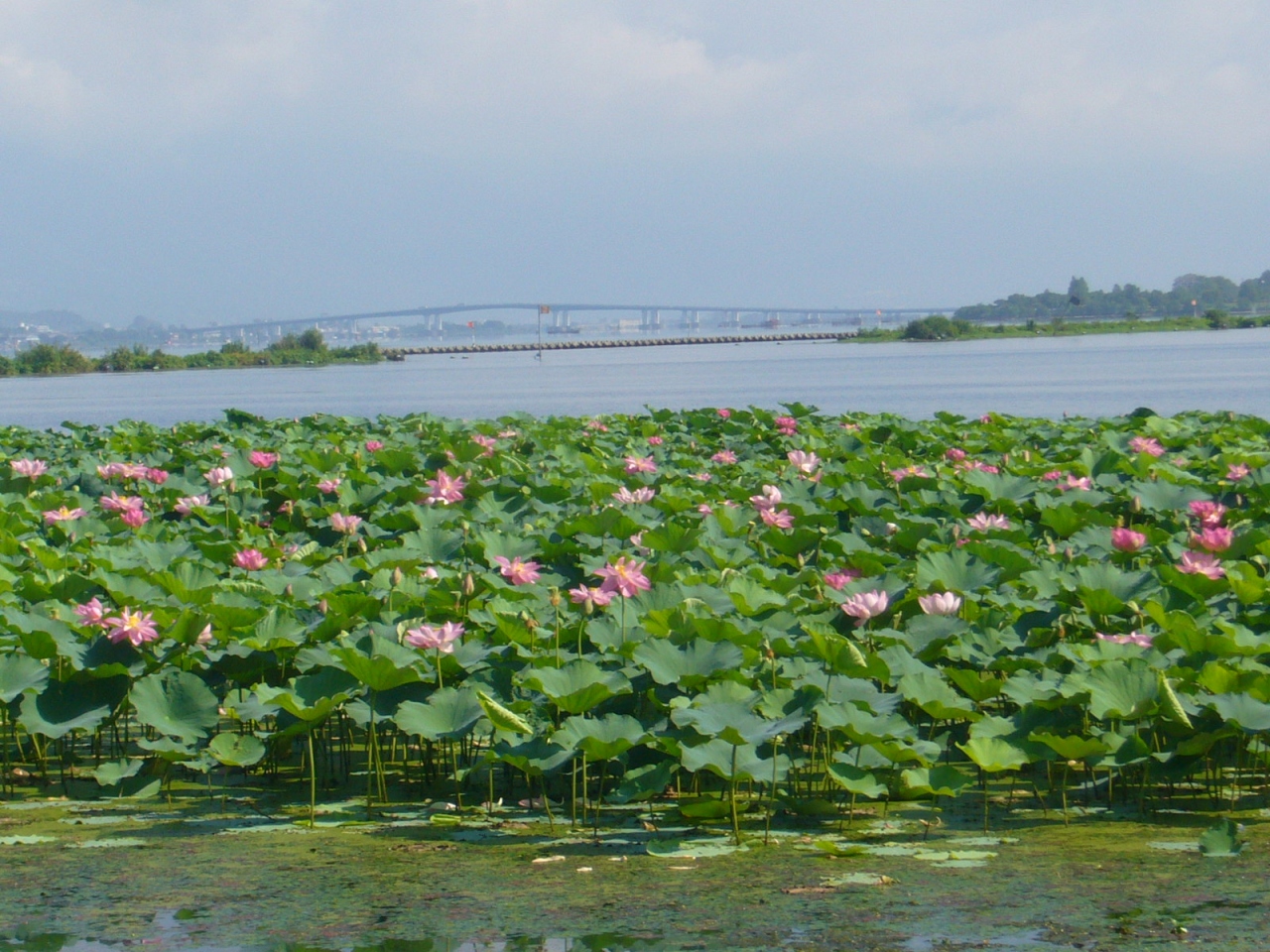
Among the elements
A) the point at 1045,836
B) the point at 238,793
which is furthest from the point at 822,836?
the point at 238,793

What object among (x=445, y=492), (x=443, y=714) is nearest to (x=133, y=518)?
(x=445, y=492)

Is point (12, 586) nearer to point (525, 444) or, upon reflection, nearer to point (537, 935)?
point (537, 935)

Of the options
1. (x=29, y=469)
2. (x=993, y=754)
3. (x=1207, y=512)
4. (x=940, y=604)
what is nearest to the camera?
(x=993, y=754)

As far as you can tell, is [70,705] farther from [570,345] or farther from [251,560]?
[570,345]

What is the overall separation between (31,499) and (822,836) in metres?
5.04

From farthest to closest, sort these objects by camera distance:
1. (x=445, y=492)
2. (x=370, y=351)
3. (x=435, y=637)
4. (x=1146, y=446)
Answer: (x=370, y=351) < (x=1146, y=446) < (x=445, y=492) < (x=435, y=637)

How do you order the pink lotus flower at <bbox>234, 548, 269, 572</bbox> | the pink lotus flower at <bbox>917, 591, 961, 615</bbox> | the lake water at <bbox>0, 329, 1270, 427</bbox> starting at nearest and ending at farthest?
the pink lotus flower at <bbox>917, 591, 961, 615</bbox> < the pink lotus flower at <bbox>234, 548, 269, 572</bbox> < the lake water at <bbox>0, 329, 1270, 427</bbox>

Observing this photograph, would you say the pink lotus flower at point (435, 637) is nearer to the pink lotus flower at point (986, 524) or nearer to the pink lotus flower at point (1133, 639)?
the pink lotus flower at point (1133, 639)

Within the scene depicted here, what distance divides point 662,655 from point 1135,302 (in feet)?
474

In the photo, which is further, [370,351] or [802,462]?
[370,351]

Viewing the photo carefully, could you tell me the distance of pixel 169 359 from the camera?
7219 cm

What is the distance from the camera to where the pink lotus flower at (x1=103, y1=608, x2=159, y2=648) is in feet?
14.2

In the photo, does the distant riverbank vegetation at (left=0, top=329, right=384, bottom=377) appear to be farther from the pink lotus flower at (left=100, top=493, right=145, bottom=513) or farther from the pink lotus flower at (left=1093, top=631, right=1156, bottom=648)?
the pink lotus flower at (left=1093, top=631, right=1156, bottom=648)

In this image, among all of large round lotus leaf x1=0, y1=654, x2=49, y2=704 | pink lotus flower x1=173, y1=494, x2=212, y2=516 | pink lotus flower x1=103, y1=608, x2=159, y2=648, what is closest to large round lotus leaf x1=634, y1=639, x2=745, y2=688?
pink lotus flower x1=103, y1=608, x2=159, y2=648
